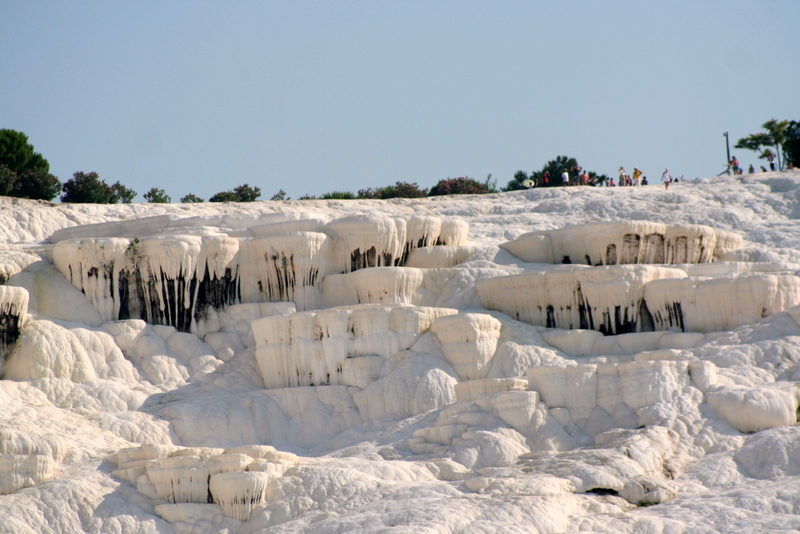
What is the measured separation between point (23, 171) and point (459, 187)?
1678 centimetres

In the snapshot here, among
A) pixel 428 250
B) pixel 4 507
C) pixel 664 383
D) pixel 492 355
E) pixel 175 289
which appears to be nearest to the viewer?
pixel 4 507

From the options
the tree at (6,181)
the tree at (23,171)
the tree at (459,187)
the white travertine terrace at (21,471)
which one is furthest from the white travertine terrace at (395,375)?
the tree at (459,187)

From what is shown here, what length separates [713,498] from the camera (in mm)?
18500

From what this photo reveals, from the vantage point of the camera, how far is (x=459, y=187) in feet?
153

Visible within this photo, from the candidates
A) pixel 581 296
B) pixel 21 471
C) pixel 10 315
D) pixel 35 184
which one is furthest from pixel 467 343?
pixel 35 184

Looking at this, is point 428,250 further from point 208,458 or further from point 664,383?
point 208,458

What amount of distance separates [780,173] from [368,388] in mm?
19957

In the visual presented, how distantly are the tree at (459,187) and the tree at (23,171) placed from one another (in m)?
15.1

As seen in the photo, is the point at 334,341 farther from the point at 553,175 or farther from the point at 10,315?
the point at 553,175

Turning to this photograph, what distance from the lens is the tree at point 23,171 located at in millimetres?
39531

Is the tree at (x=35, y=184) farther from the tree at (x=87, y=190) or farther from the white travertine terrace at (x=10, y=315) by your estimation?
the white travertine terrace at (x=10, y=315)

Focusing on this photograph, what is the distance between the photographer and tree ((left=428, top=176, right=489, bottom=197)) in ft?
153

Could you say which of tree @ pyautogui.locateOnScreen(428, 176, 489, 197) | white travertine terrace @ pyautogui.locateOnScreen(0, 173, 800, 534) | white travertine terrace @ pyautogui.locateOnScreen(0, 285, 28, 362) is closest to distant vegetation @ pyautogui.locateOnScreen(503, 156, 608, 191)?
tree @ pyautogui.locateOnScreen(428, 176, 489, 197)

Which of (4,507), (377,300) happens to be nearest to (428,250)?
(377,300)
